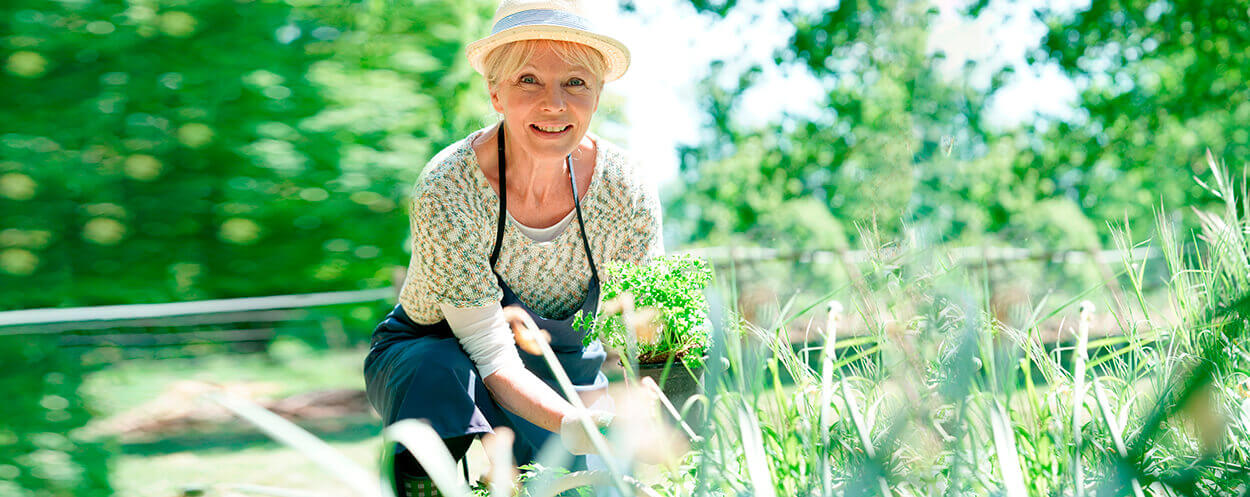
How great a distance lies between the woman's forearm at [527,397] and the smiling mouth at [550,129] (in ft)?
1.66

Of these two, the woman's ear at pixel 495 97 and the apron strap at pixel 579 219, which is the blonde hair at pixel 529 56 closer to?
the woman's ear at pixel 495 97

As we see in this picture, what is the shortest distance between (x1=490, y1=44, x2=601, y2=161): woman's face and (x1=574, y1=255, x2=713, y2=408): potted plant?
0.33 m

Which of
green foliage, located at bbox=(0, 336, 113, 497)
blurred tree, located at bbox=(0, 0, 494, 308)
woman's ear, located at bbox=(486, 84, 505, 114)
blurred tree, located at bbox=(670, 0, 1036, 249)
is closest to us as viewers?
blurred tree, located at bbox=(670, 0, 1036, 249)

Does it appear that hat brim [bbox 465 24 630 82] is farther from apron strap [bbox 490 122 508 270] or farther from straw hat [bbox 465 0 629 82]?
apron strap [bbox 490 122 508 270]

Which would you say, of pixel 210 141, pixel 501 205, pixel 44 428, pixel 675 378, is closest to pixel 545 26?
pixel 501 205

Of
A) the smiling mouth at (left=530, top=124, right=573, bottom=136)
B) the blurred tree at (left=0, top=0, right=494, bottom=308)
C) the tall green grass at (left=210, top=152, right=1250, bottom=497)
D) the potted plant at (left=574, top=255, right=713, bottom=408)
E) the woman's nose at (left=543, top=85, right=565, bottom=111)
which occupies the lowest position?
the tall green grass at (left=210, top=152, right=1250, bottom=497)

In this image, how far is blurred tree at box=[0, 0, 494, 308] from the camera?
125 inches

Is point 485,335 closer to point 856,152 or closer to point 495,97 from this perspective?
point 495,97

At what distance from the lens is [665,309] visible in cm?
157

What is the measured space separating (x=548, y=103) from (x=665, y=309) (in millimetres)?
Result: 490

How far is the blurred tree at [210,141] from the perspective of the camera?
10.4 ft

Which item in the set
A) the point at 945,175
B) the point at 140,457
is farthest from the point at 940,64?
the point at 140,457

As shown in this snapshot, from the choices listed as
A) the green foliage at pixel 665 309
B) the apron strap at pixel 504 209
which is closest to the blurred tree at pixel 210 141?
the apron strap at pixel 504 209

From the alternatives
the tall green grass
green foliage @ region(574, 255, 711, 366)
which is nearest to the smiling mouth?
green foliage @ region(574, 255, 711, 366)
